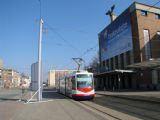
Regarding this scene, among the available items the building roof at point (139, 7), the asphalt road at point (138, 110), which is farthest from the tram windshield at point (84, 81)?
the building roof at point (139, 7)

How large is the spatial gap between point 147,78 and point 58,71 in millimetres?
117439

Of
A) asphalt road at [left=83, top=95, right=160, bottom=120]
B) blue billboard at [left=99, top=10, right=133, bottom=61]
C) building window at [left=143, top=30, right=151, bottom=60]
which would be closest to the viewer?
asphalt road at [left=83, top=95, right=160, bottom=120]

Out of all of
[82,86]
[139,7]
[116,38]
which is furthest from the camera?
[116,38]

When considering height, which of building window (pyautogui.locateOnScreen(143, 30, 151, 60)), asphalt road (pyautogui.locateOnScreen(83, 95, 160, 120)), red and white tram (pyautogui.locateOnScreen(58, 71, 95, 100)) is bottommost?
asphalt road (pyautogui.locateOnScreen(83, 95, 160, 120))

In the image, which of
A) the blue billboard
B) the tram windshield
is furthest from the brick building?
the tram windshield

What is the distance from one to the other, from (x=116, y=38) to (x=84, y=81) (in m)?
35.3

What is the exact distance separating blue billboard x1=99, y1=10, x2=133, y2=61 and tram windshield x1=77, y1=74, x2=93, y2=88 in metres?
27.7

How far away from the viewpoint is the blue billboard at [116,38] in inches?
2222

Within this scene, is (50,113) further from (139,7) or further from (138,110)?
(139,7)

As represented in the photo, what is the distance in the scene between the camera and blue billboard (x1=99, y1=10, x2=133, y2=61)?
2222 inches

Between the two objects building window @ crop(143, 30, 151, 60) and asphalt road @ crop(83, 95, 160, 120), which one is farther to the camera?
building window @ crop(143, 30, 151, 60)

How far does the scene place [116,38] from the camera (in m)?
62.3

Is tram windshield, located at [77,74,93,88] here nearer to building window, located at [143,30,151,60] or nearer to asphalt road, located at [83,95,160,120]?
asphalt road, located at [83,95,160,120]

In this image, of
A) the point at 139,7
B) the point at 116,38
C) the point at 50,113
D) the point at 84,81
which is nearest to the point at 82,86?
the point at 84,81
